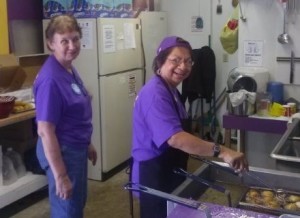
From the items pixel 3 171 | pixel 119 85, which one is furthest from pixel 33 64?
pixel 3 171

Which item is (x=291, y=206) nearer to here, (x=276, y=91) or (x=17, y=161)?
(x=276, y=91)

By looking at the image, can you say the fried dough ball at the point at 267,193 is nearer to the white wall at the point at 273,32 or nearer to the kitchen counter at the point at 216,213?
the kitchen counter at the point at 216,213

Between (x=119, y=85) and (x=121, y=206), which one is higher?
(x=119, y=85)

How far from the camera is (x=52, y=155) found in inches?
72.5

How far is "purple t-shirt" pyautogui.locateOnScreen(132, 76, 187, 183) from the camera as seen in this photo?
1607mm

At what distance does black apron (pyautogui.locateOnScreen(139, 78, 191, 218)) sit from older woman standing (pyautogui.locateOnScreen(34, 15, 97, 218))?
359mm

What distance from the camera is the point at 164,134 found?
5.24 feet

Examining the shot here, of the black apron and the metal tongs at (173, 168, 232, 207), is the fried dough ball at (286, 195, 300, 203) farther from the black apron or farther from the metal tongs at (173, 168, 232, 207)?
the black apron

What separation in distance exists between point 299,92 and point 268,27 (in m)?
0.59

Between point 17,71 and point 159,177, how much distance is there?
1.95 meters

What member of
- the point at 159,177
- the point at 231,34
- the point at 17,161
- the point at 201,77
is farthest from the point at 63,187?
the point at 231,34

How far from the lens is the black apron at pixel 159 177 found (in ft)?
5.93

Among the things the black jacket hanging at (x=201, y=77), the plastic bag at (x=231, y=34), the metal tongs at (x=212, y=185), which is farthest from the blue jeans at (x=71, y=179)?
the plastic bag at (x=231, y=34)

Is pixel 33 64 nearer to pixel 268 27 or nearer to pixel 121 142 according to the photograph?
pixel 121 142
